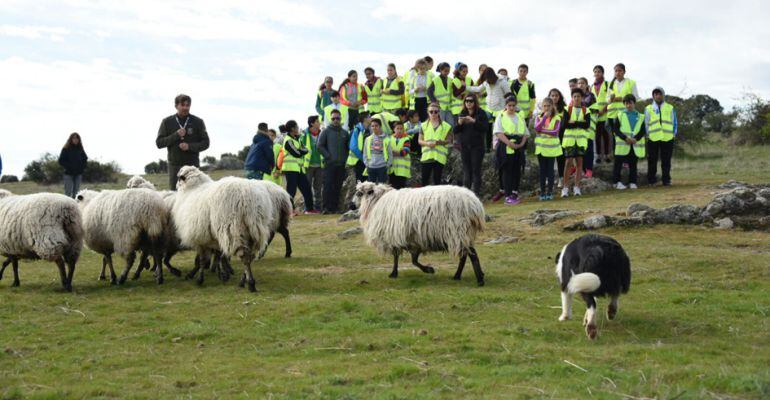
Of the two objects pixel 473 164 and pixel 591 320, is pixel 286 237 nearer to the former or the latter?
pixel 473 164

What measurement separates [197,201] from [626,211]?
8.97 metres

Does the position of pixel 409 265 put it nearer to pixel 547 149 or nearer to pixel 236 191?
pixel 236 191

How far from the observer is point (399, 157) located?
62.5 feet

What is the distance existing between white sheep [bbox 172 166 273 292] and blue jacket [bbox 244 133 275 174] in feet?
25.2

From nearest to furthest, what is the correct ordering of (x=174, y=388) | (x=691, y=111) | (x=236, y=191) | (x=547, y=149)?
(x=174, y=388) < (x=236, y=191) < (x=547, y=149) < (x=691, y=111)

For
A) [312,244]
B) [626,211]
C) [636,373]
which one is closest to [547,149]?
[626,211]

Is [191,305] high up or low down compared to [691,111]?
down

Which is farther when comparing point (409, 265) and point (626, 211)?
point (626, 211)

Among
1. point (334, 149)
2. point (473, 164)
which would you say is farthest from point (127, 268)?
point (334, 149)

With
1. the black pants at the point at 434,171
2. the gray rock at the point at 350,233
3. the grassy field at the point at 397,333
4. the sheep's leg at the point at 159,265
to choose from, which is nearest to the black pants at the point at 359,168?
the black pants at the point at 434,171

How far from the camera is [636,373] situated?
21.0 feet

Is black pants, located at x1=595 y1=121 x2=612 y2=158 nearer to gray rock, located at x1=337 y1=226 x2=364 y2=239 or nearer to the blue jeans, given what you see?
the blue jeans

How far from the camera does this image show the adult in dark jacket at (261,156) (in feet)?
63.5

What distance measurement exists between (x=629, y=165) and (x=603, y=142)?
1.40m
